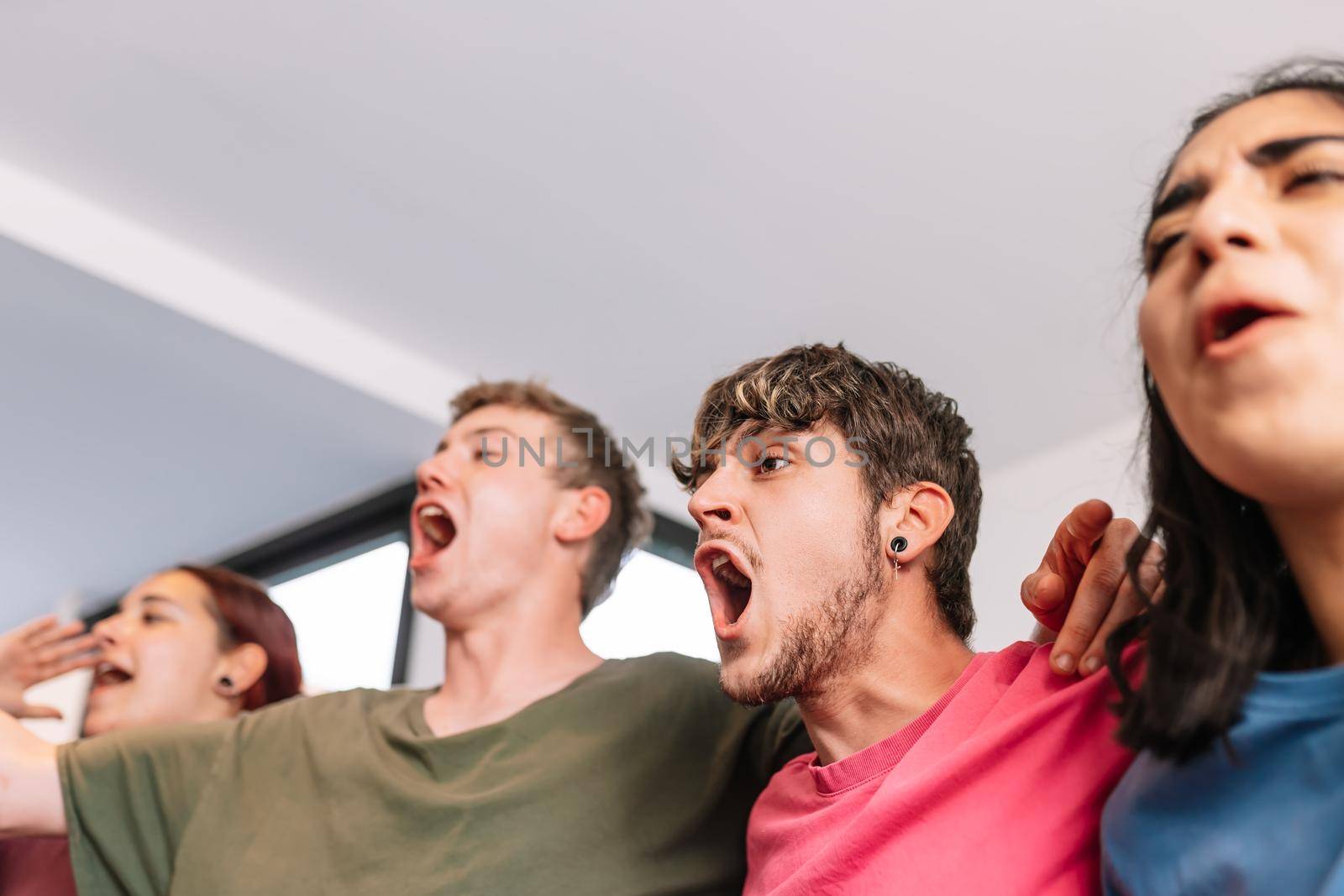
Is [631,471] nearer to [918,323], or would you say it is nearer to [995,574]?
[918,323]

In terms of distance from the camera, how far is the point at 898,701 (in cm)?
121

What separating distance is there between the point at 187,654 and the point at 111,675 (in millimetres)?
146

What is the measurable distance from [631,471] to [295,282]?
3.13 feet

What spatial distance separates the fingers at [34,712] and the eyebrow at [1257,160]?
5.45 feet

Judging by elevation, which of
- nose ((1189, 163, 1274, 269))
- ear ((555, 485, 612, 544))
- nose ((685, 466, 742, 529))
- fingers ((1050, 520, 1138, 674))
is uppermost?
ear ((555, 485, 612, 544))

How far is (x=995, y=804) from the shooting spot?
3.16ft

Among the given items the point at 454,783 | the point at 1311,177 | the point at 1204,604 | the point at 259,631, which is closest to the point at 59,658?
the point at 259,631

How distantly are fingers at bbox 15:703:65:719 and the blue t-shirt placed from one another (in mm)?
1591

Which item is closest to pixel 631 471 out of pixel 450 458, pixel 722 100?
pixel 450 458

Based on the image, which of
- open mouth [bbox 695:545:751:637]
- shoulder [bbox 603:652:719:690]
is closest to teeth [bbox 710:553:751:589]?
open mouth [bbox 695:545:751:637]

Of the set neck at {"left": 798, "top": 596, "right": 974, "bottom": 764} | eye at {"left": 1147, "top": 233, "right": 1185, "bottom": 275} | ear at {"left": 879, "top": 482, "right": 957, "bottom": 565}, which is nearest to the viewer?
eye at {"left": 1147, "top": 233, "right": 1185, "bottom": 275}

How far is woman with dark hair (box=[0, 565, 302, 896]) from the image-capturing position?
204cm

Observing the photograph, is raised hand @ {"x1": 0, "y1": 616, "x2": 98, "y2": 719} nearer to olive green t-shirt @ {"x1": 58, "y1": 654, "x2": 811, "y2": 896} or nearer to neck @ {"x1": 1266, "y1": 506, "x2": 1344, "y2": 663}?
olive green t-shirt @ {"x1": 58, "y1": 654, "x2": 811, "y2": 896}

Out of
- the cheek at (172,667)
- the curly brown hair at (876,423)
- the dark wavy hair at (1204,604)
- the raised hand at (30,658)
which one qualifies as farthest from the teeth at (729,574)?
the cheek at (172,667)
